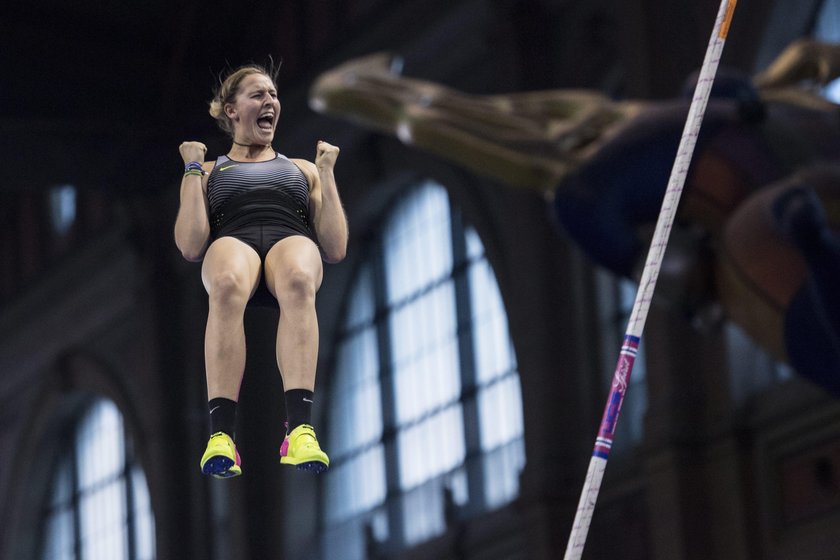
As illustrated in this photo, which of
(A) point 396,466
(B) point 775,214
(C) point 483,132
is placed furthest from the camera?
(A) point 396,466

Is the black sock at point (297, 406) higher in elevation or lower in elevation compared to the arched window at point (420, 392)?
lower

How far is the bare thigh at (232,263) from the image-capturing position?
471 centimetres

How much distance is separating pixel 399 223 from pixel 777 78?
16.0 meters

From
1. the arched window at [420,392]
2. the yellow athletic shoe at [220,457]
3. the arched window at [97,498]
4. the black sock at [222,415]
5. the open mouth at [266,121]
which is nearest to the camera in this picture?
the yellow athletic shoe at [220,457]

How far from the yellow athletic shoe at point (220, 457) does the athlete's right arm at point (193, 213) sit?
1.51 ft

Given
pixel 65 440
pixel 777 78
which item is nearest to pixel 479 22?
pixel 777 78

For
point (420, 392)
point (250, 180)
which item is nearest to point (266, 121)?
point (250, 180)

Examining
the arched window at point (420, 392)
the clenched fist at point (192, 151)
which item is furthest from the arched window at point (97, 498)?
the clenched fist at point (192, 151)

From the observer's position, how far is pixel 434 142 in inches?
610

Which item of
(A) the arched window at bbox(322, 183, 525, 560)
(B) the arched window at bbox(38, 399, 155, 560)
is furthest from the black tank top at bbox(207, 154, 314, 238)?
(B) the arched window at bbox(38, 399, 155, 560)

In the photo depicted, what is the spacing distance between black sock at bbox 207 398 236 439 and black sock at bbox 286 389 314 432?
14 cm

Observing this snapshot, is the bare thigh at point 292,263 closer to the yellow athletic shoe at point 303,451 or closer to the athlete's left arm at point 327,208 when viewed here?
the athlete's left arm at point 327,208

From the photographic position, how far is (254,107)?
4863 millimetres

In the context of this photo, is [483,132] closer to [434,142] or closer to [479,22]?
[434,142]
